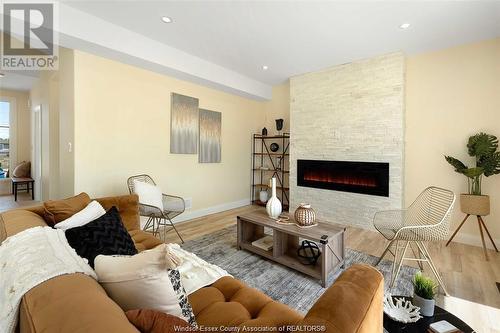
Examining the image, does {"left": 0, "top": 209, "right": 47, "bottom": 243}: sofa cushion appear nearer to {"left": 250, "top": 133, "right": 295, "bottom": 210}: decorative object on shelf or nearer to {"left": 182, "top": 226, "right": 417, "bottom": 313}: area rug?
{"left": 182, "top": 226, "right": 417, "bottom": 313}: area rug

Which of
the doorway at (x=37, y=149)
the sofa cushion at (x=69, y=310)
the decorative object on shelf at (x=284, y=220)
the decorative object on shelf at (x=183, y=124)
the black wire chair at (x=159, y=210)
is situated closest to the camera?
the sofa cushion at (x=69, y=310)

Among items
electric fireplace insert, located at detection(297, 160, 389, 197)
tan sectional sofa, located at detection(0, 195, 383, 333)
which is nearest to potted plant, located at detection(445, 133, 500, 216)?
electric fireplace insert, located at detection(297, 160, 389, 197)

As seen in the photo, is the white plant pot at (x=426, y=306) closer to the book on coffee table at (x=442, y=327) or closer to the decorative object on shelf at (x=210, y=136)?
the book on coffee table at (x=442, y=327)

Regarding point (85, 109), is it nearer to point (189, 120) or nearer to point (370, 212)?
point (189, 120)

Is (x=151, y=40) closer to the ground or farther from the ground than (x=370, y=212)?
farther from the ground

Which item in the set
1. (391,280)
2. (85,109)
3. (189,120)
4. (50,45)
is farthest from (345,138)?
(50,45)

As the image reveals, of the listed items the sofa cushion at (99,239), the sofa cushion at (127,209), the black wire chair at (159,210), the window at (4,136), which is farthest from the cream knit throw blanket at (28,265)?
the window at (4,136)

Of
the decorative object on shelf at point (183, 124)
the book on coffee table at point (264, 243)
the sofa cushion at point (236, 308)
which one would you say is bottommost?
the book on coffee table at point (264, 243)

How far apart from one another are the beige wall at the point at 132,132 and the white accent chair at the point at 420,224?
3013 millimetres

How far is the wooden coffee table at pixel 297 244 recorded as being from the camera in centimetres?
211

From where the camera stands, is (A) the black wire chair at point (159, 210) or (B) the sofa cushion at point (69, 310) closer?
(B) the sofa cushion at point (69, 310)

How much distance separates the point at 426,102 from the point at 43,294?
4394 millimetres

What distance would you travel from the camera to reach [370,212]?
3.73m

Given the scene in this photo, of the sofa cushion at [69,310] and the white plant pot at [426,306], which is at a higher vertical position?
the sofa cushion at [69,310]
